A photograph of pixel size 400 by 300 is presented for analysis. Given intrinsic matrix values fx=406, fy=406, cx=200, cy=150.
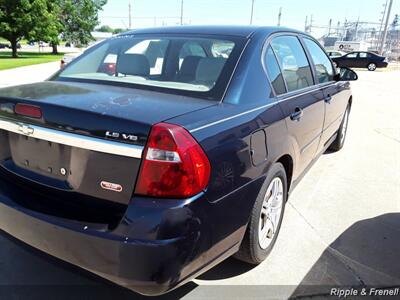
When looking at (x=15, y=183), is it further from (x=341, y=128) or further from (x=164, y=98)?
(x=341, y=128)

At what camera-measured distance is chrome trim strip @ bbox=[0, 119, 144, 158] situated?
201 centimetres

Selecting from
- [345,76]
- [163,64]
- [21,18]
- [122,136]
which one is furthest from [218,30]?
[21,18]

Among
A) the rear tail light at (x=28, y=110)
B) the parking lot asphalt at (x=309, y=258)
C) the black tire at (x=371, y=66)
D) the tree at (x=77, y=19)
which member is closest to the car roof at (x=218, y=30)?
the rear tail light at (x=28, y=110)

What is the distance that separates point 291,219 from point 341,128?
2.64m

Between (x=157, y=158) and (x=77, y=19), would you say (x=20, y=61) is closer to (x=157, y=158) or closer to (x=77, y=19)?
(x=77, y=19)

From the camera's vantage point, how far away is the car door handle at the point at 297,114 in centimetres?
315

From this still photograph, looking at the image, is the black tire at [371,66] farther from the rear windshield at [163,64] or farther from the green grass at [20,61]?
the rear windshield at [163,64]

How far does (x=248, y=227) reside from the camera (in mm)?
2666

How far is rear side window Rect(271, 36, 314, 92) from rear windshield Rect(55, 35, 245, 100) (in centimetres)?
55

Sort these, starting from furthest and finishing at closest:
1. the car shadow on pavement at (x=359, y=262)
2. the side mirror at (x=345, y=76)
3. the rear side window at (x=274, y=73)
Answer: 1. the side mirror at (x=345, y=76)
2. the rear side window at (x=274, y=73)
3. the car shadow on pavement at (x=359, y=262)

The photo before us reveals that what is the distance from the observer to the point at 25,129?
7.66 feet

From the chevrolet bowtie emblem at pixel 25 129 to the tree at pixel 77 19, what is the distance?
43.8 metres

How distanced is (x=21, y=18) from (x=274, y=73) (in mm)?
31077

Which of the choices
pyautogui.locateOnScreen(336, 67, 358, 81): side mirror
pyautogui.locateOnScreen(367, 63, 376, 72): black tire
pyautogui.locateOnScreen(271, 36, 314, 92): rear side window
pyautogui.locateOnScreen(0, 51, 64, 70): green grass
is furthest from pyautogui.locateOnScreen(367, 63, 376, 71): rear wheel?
pyautogui.locateOnScreen(271, 36, 314, 92): rear side window
